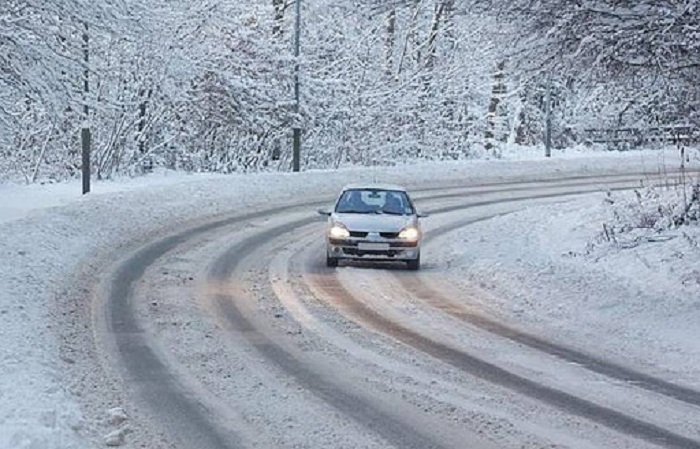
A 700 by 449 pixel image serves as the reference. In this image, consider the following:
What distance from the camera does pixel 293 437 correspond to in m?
8.84

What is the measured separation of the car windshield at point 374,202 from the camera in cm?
2039

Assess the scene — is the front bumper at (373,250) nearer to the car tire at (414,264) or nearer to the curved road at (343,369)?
the car tire at (414,264)

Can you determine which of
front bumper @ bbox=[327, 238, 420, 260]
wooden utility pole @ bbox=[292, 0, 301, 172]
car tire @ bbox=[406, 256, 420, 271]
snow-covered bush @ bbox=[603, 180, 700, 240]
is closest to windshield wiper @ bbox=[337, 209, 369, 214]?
front bumper @ bbox=[327, 238, 420, 260]

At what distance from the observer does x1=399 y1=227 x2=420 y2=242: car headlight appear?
19.2 metres

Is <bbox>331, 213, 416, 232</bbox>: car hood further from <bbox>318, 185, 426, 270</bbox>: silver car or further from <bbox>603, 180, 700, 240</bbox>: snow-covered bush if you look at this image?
<bbox>603, 180, 700, 240</bbox>: snow-covered bush

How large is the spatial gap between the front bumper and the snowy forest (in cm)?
310

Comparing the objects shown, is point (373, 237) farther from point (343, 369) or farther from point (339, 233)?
point (343, 369)

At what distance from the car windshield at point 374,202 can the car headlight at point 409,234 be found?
0.85m

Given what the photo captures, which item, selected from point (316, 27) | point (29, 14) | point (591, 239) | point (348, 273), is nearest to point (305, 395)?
point (348, 273)

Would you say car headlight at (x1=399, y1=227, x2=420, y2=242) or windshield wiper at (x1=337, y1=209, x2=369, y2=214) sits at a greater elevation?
windshield wiper at (x1=337, y1=209, x2=369, y2=214)

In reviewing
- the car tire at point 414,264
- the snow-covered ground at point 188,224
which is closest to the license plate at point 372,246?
the car tire at point 414,264

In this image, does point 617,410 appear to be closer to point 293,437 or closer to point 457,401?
point 457,401

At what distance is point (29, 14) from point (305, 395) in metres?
12.3

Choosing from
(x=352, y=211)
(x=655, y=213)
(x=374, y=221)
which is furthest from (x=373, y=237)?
(x=655, y=213)
